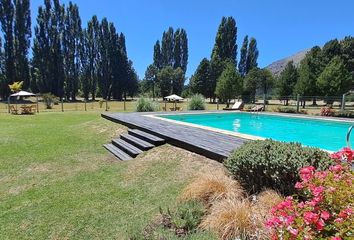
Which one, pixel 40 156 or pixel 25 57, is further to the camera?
pixel 25 57

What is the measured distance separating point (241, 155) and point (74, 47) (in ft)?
152

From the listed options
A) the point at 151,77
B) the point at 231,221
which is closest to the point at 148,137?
the point at 231,221

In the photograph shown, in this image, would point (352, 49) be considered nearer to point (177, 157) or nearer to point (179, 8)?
point (179, 8)

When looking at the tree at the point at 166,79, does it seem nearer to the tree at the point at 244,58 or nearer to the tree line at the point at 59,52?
the tree line at the point at 59,52

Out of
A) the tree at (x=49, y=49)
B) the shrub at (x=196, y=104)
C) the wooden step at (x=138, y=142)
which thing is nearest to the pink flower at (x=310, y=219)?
the wooden step at (x=138, y=142)

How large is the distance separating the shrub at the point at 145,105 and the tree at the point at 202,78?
26358 millimetres

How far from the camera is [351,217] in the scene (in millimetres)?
1984

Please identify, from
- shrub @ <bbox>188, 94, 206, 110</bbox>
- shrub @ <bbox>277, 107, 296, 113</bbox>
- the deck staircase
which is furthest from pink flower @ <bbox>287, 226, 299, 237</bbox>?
shrub @ <bbox>188, 94, 206, 110</bbox>

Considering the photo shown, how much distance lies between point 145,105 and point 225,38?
102 ft

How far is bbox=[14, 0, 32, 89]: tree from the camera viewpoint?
4000 cm

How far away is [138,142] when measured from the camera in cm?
773

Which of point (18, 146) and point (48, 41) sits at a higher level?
point (48, 41)

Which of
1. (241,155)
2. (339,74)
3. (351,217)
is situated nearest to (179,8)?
(339,74)

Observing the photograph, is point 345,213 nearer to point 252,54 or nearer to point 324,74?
point 324,74
